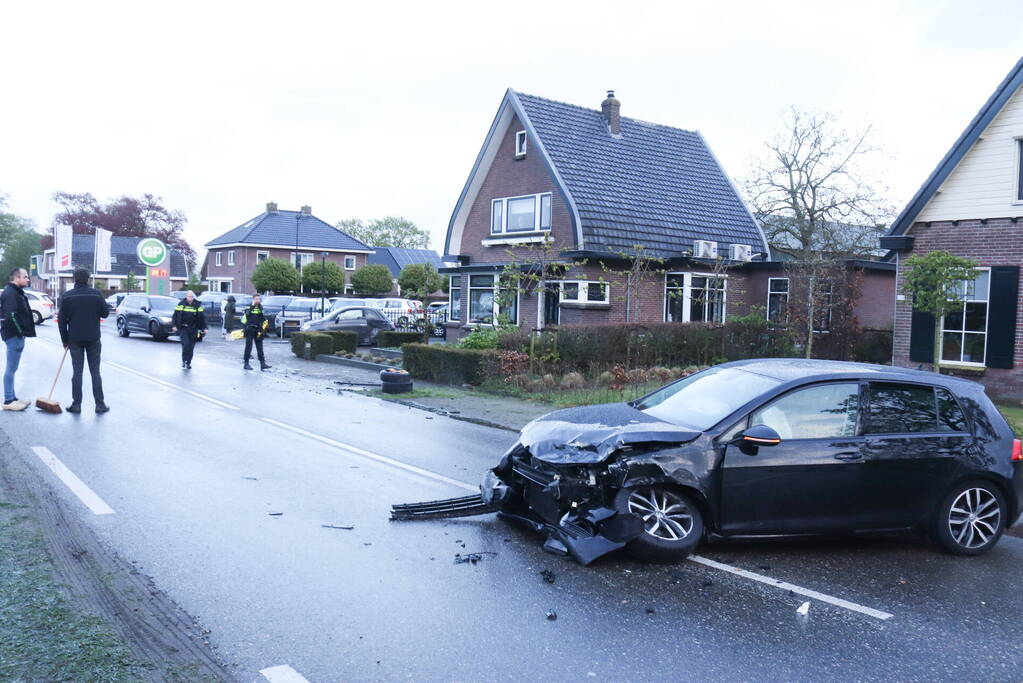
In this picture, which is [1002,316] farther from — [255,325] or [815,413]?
[255,325]

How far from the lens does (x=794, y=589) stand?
5.64m

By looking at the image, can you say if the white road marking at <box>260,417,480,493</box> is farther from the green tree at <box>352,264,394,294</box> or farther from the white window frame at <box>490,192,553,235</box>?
the green tree at <box>352,264,394,294</box>

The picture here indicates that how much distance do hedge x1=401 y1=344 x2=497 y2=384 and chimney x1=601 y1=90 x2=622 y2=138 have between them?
1321cm

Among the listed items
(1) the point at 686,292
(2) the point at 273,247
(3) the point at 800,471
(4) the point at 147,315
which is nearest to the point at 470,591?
(3) the point at 800,471

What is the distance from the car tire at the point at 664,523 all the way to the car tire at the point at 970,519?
205 cm

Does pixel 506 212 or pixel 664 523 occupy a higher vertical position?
pixel 506 212

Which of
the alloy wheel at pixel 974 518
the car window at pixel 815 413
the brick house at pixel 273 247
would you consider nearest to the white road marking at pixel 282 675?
the car window at pixel 815 413

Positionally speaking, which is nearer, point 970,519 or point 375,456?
point 970,519

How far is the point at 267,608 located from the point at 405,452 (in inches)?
201

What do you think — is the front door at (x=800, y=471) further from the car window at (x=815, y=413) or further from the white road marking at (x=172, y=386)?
the white road marking at (x=172, y=386)

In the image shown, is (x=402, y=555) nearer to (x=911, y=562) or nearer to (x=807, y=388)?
(x=807, y=388)

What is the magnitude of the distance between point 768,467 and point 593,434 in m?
1.28

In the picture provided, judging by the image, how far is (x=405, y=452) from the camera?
10.0 meters

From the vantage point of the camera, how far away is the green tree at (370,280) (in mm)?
58875
